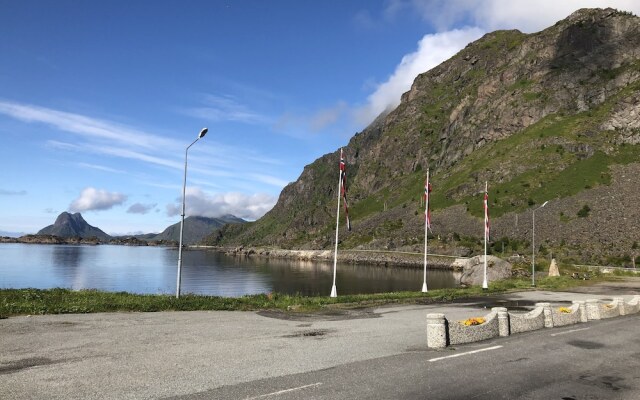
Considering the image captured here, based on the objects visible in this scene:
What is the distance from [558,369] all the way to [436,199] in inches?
7490

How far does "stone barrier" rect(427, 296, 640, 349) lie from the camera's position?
52.5 feet

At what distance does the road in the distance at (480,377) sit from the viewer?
10.8 meters

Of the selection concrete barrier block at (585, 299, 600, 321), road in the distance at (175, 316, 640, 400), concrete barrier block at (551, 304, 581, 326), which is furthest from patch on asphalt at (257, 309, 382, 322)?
concrete barrier block at (585, 299, 600, 321)

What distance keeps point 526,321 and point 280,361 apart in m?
12.2

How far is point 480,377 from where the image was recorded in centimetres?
1245

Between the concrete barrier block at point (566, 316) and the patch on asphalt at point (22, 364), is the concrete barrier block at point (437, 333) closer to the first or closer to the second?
the concrete barrier block at point (566, 316)

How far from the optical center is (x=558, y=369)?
13805 mm

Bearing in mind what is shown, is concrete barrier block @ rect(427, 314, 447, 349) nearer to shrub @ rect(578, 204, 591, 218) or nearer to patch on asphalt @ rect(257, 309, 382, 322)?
patch on asphalt @ rect(257, 309, 382, 322)

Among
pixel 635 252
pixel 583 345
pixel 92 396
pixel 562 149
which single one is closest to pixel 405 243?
pixel 562 149

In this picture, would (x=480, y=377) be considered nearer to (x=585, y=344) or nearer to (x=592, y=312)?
(x=585, y=344)

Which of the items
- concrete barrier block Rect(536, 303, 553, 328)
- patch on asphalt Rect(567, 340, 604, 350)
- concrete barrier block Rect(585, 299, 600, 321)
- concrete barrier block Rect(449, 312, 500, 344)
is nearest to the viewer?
concrete barrier block Rect(449, 312, 500, 344)

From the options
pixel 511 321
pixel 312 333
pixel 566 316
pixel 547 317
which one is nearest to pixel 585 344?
pixel 511 321

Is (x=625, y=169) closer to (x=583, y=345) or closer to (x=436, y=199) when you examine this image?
(x=436, y=199)

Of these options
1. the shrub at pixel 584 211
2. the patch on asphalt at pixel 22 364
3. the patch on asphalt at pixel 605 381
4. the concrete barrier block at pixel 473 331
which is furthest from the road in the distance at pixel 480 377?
the shrub at pixel 584 211
